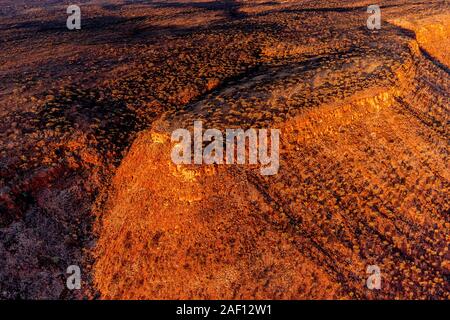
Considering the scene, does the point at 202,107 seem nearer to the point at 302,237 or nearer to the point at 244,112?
the point at 244,112

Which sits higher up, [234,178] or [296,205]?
[234,178]

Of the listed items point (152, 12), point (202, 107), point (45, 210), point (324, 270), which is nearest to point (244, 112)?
point (202, 107)

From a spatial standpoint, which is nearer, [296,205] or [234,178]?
[296,205]

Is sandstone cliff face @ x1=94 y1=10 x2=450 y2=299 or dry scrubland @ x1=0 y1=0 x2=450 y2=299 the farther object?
dry scrubland @ x1=0 y1=0 x2=450 y2=299

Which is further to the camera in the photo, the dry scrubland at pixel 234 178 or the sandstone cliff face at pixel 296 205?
the dry scrubland at pixel 234 178
